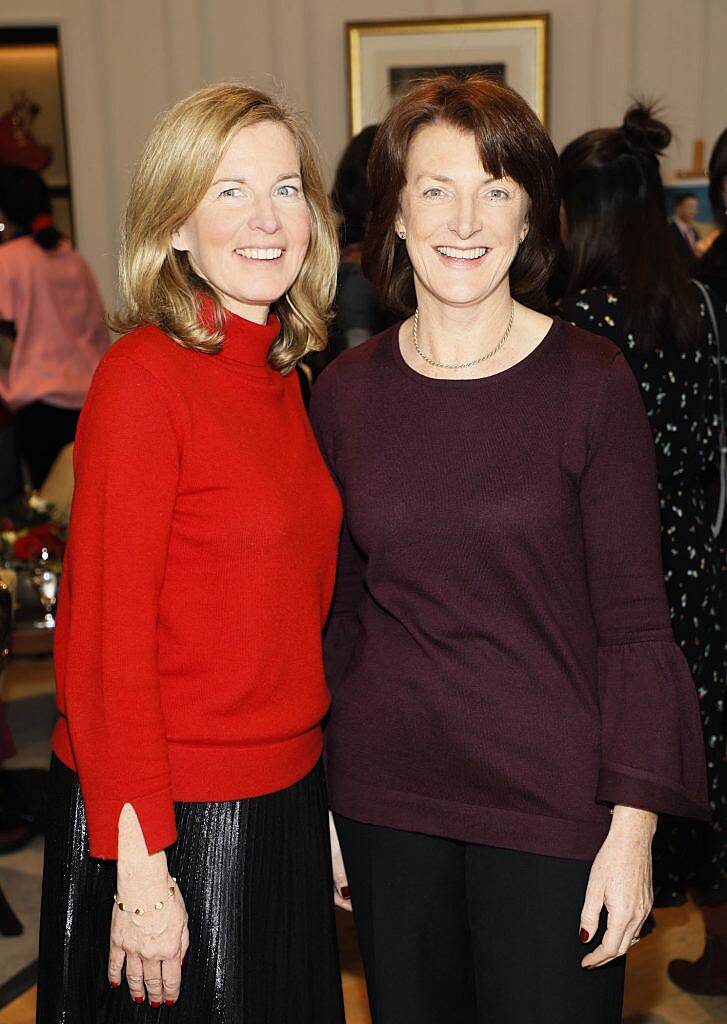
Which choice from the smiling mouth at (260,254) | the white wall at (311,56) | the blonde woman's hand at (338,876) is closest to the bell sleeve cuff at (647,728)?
the blonde woman's hand at (338,876)

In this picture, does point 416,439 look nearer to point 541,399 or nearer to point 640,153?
point 541,399

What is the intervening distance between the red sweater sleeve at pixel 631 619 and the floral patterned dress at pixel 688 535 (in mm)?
820

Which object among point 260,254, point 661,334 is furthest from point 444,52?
point 260,254

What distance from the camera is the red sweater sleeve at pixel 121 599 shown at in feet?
4.51

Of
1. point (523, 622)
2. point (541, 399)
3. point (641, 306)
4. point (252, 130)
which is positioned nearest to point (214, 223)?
point (252, 130)

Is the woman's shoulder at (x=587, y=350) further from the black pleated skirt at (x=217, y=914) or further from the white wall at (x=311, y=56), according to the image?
the white wall at (x=311, y=56)

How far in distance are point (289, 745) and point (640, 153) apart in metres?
1.51

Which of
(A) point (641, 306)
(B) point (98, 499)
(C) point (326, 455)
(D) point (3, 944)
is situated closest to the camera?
(B) point (98, 499)

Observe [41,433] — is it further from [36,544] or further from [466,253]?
[466,253]

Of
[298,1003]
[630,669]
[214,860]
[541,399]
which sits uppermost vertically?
[541,399]

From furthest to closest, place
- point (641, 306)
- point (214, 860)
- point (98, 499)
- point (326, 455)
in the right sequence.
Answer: point (641, 306)
point (326, 455)
point (214, 860)
point (98, 499)

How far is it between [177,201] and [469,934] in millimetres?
1087

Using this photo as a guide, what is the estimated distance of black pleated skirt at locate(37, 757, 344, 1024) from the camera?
1487 mm

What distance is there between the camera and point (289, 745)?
1.55 m
